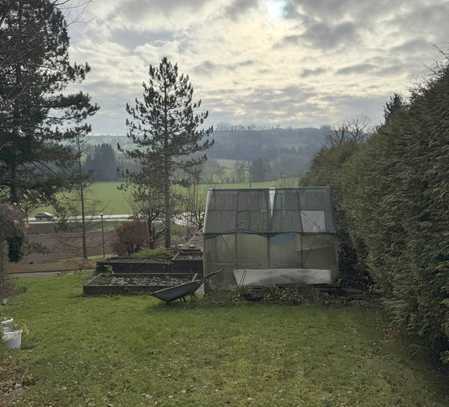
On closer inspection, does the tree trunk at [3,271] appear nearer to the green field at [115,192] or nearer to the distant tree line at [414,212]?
the distant tree line at [414,212]

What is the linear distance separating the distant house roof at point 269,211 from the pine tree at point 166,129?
48.0ft

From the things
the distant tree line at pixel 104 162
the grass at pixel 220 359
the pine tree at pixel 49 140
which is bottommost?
the grass at pixel 220 359

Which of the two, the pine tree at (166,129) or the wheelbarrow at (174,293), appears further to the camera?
the pine tree at (166,129)

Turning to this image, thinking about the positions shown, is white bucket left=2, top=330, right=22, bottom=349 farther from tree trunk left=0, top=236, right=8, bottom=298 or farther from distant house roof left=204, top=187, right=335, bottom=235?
tree trunk left=0, top=236, right=8, bottom=298

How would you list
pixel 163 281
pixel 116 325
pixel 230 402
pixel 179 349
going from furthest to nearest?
pixel 163 281 < pixel 116 325 < pixel 179 349 < pixel 230 402

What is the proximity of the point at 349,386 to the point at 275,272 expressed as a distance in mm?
5640

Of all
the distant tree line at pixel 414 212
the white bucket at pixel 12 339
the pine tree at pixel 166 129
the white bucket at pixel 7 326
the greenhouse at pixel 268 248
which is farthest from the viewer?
the pine tree at pixel 166 129

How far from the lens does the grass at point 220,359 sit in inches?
206

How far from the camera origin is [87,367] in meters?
6.36

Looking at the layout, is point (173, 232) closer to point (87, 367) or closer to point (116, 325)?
point (116, 325)

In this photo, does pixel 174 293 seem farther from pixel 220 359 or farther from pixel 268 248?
pixel 220 359

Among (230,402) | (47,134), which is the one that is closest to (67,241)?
(47,134)

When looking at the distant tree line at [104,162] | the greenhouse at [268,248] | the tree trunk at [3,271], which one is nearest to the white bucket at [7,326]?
the greenhouse at [268,248]

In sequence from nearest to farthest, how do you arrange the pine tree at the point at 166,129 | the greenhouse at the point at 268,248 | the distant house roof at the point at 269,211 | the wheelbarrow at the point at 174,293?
the wheelbarrow at the point at 174,293, the greenhouse at the point at 268,248, the distant house roof at the point at 269,211, the pine tree at the point at 166,129
